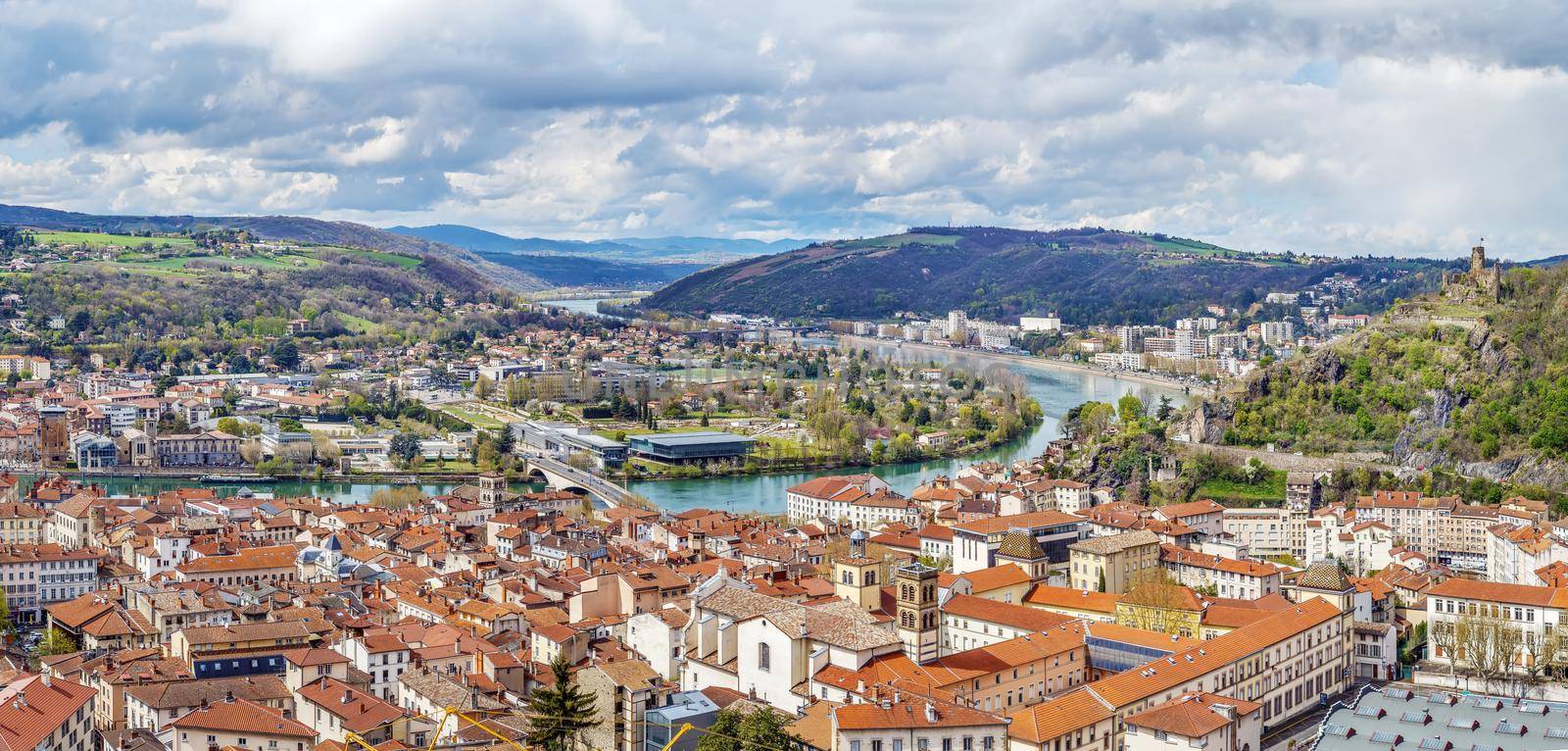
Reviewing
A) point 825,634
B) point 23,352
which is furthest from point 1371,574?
point 23,352

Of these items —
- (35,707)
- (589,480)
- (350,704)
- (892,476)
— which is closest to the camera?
(35,707)

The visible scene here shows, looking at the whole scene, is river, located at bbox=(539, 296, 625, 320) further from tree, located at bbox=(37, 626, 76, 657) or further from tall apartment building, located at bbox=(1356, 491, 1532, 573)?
tree, located at bbox=(37, 626, 76, 657)

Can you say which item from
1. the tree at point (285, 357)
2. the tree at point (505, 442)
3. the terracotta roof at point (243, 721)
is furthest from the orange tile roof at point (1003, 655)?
the tree at point (285, 357)

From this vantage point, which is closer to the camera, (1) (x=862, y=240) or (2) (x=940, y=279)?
(2) (x=940, y=279)

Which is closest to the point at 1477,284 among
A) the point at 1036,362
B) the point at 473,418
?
the point at 473,418

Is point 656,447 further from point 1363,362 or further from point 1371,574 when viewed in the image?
point 1371,574

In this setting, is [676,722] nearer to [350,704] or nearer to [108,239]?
[350,704]
